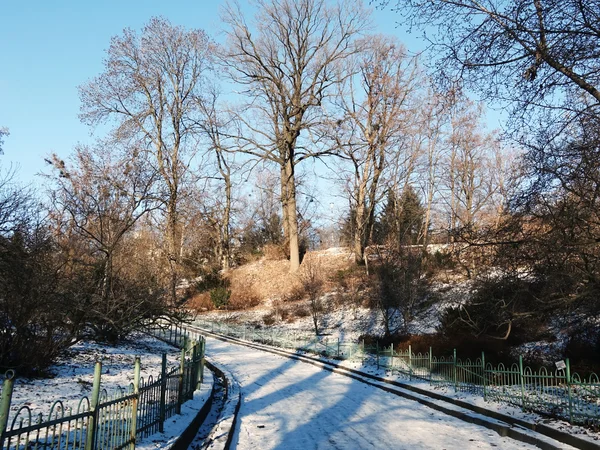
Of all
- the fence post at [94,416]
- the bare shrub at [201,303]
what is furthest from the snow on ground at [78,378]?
the bare shrub at [201,303]

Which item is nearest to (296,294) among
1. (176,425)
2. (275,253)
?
(275,253)

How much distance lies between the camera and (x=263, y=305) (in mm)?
41031

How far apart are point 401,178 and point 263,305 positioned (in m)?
15.3

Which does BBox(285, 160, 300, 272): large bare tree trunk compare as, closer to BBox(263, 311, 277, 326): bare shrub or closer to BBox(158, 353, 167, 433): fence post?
BBox(263, 311, 277, 326): bare shrub

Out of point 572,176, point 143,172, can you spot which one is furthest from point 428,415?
point 143,172

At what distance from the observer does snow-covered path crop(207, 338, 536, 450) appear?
8.65m

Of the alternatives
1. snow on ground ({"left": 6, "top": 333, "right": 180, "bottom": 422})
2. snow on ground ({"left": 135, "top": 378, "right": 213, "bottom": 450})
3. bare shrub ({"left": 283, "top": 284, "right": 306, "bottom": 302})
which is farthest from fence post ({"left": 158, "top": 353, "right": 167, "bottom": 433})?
bare shrub ({"left": 283, "top": 284, "right": 306, "bottom": 302})

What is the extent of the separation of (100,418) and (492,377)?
1214cm

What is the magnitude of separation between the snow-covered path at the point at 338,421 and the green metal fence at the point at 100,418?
1.49 m

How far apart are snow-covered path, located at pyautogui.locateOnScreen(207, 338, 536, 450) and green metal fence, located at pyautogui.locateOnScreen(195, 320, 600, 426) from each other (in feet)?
5.52

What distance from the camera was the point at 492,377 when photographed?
14633mm

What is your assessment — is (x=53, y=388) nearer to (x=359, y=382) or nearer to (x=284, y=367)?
(x=359, y=382)

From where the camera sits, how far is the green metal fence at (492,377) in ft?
32.2

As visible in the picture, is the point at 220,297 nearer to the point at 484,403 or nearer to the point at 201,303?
the point at 201,303
